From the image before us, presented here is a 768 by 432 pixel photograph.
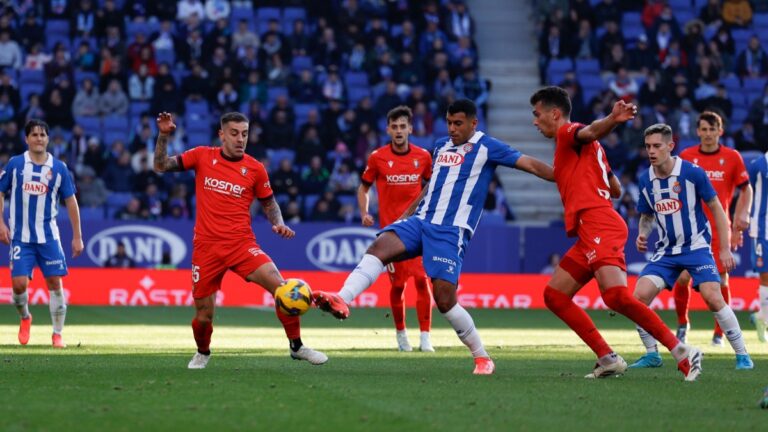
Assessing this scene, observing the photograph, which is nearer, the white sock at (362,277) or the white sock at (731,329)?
the white sock at (362,277)

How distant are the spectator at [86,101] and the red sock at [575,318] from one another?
1729 centimetres

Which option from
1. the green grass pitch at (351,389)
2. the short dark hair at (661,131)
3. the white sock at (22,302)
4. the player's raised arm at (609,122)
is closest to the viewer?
the green grass pitch at (351,389)

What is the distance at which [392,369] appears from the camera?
11.2 m

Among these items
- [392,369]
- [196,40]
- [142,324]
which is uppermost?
[196,40]

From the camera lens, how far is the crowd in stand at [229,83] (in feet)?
80.8

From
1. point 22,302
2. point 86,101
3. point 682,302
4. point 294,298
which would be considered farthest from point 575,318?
point 86,101

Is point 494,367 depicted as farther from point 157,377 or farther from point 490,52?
point 490,52

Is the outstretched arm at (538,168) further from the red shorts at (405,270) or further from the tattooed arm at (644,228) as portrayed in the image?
the red shorts at (405,270)

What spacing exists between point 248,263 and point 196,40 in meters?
17.4

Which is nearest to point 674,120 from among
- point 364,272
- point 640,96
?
point 640,96

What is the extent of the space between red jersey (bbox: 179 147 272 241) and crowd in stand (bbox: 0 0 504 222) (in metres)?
12.4

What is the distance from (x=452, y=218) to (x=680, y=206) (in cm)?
240

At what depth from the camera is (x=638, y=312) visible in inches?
407

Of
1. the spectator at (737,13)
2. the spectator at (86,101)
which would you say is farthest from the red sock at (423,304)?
the spectator at (737,13)
